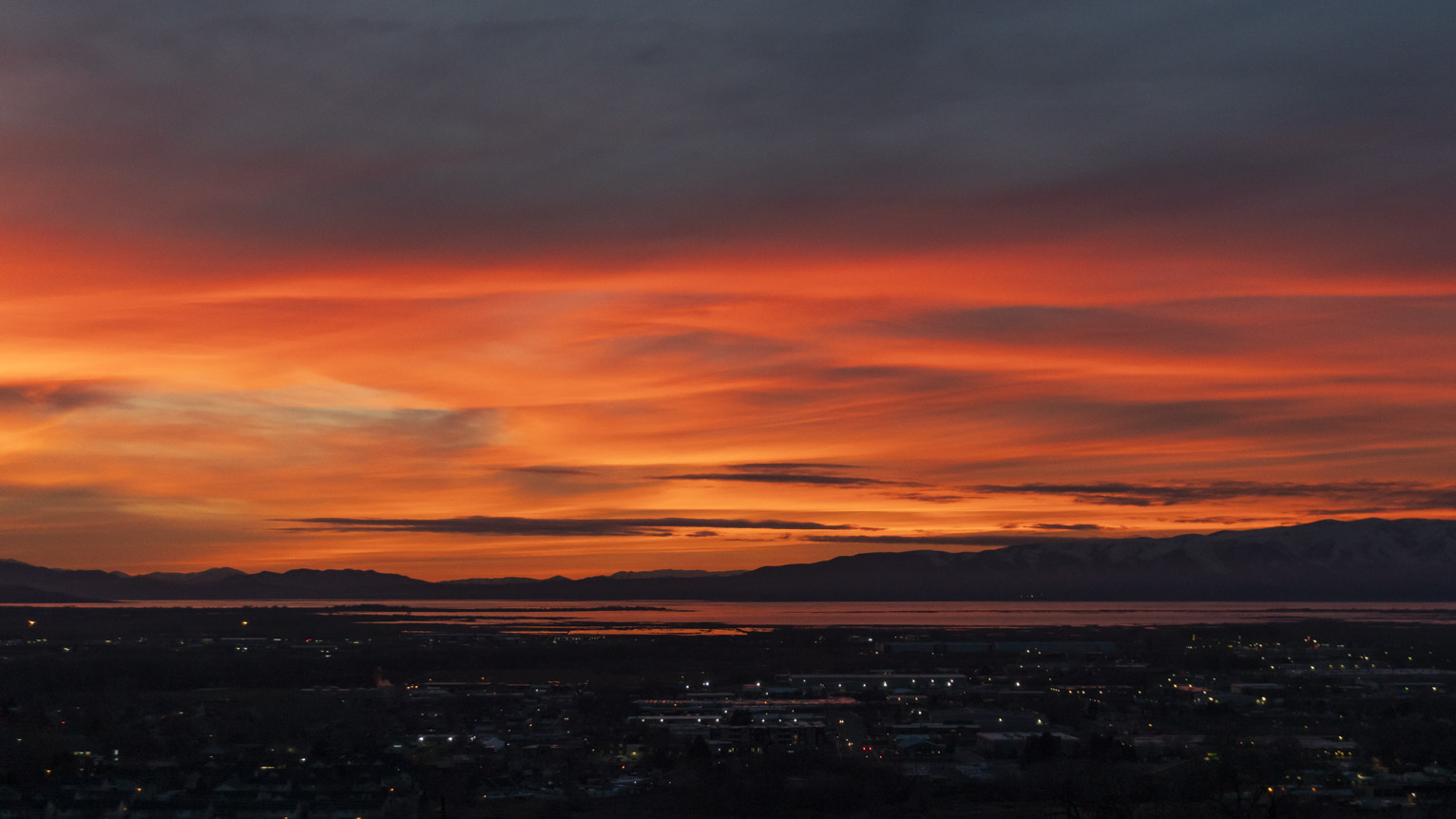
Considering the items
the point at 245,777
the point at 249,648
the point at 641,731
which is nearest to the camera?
the point at 245,777

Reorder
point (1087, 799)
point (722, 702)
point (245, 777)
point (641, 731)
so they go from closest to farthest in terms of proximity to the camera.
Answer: point (1087, 799) → point (245, 777) → point (641, 731) → point (722, 702)

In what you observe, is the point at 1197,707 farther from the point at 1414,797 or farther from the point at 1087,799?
the point at 1087,799

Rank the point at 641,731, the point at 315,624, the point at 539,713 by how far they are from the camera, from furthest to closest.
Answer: the point at 315,624
the point at 539,713
the point at 641,731

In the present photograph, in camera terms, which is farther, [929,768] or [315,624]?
[315,624]

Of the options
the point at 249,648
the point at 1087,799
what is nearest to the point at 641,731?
the point at 1087,799

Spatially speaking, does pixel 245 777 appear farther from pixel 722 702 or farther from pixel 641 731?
pixel 722 702

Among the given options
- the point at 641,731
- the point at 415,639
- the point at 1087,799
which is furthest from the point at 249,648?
the point at 1087,799
